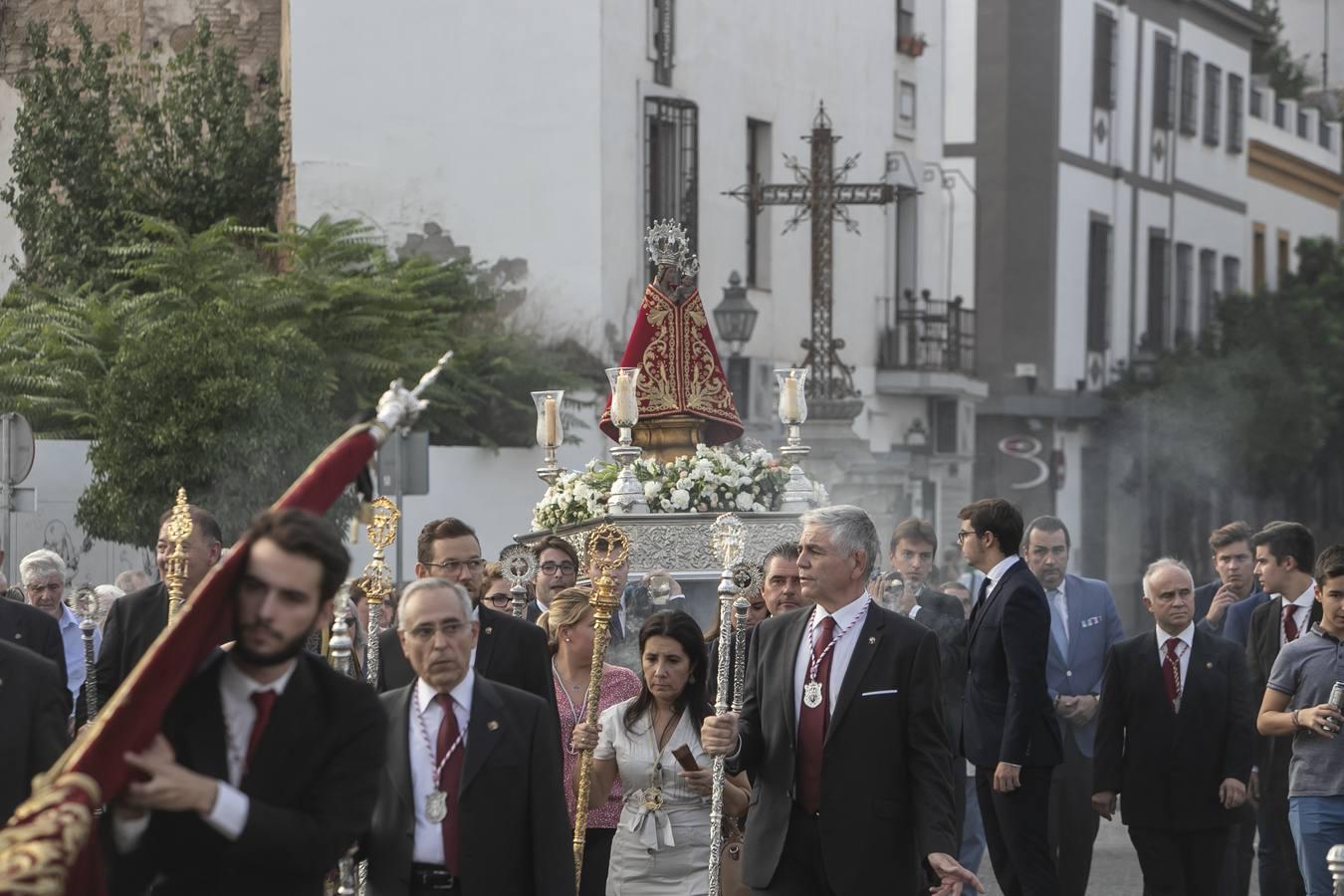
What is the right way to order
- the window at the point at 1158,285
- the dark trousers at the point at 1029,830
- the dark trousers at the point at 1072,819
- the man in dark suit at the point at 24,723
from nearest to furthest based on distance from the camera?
the man in dark suit at the point at 24,723
the dark trousers at the point at 1029,830
the dark trousers at the point at 1072,819
the window at the point at 1158,285

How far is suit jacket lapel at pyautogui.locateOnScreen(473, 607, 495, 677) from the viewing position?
8555 mm

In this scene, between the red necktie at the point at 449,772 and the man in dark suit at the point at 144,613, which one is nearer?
the red necktie at the point at 449,772

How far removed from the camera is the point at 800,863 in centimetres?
815

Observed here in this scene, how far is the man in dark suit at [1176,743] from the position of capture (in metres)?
10.5

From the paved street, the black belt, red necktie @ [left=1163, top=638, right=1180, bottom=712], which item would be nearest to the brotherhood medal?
the black belt

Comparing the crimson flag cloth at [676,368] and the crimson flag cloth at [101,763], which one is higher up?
the crimson flag cloth at [676,368]

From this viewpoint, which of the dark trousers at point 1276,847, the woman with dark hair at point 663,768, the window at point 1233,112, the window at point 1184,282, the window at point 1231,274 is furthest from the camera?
the window at point 1231,274

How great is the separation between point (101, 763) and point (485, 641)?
4.01 meters

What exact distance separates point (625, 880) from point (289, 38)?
762 inches

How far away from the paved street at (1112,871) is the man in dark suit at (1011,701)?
1.77 m

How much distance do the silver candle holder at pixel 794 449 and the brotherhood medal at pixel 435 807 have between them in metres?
8.83

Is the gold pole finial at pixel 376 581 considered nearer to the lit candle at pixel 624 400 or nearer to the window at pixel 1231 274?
the lit candle at pixel 624 400

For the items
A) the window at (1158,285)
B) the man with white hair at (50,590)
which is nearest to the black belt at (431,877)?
the man with white hair at (50,590)

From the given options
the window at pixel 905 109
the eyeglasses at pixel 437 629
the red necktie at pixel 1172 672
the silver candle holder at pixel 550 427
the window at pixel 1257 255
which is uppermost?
the window at pixel 905 109
